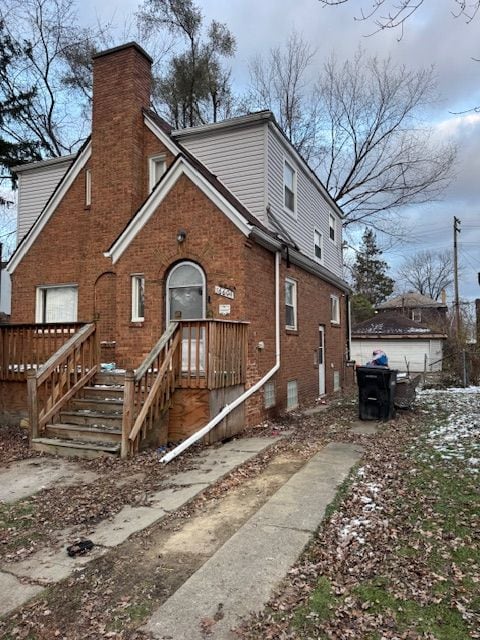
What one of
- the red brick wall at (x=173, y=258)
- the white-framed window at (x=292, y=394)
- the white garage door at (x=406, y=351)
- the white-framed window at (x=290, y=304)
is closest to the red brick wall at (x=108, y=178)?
the red brick wall at (x=173, y=258)

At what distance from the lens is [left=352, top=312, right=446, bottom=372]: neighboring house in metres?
30.6

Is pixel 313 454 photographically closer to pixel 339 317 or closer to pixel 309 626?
pixel 309 626

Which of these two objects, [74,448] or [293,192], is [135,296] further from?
[293,192]

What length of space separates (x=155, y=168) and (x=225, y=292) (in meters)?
4.68

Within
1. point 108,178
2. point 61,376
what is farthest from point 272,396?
point 108,178

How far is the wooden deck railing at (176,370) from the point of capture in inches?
286

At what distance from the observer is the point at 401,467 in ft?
21.7

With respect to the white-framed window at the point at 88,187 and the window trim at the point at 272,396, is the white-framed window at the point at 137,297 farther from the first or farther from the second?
the white-framed window at the point at 88,187

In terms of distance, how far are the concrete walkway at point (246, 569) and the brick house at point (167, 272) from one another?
3.04 meters

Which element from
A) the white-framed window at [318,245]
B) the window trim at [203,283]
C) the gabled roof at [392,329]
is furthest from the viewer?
the gabled roof at [392,329]

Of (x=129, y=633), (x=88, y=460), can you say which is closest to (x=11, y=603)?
(x=129, y=633)

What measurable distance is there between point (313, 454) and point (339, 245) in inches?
488

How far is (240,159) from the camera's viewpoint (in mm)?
11617

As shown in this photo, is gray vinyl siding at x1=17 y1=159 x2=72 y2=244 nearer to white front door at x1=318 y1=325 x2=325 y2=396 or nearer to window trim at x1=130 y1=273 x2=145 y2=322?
window trim at x1=130 y1=273 x2=145 y2=322
